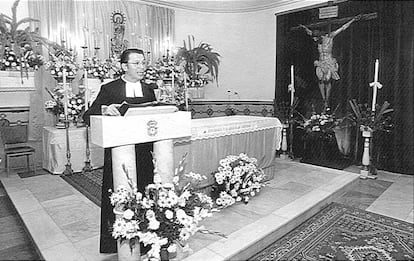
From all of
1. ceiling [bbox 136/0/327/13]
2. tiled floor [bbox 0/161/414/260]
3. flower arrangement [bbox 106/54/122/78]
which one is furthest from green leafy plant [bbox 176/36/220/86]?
tiled floor [bbox 0/161/414/260]

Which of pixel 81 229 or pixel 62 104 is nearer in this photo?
pixel 81 229

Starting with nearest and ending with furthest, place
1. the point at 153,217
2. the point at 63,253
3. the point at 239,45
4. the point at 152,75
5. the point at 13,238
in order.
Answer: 1. the point at 153,217
2. the point at 63,253
3. the point at 13,238
4. the point at 152,75
5. the point at 239,45

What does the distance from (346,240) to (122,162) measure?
2174 millimetres

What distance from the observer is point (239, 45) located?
7516 mm

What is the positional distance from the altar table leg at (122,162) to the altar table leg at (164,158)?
0.21 meters

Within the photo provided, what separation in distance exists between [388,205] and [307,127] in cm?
251

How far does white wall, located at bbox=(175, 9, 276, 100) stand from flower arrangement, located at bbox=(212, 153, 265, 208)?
3.77 m

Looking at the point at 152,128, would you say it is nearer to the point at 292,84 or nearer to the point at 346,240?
the point at 346,240

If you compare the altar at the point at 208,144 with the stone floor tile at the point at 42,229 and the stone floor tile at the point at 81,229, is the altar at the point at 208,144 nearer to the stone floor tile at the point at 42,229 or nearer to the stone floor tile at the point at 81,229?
the stone floor tile at the point at 81,229

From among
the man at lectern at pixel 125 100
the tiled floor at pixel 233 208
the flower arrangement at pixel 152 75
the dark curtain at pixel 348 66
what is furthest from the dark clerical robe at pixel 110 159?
the dark curtain at pixel 348 66

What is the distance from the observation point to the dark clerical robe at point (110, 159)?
95.6 inches

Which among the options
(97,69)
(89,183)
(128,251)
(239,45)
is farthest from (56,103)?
(239,45)

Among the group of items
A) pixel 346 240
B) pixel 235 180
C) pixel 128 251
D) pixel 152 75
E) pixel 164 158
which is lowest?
pixel 346 240

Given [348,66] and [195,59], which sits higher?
[195,59]
